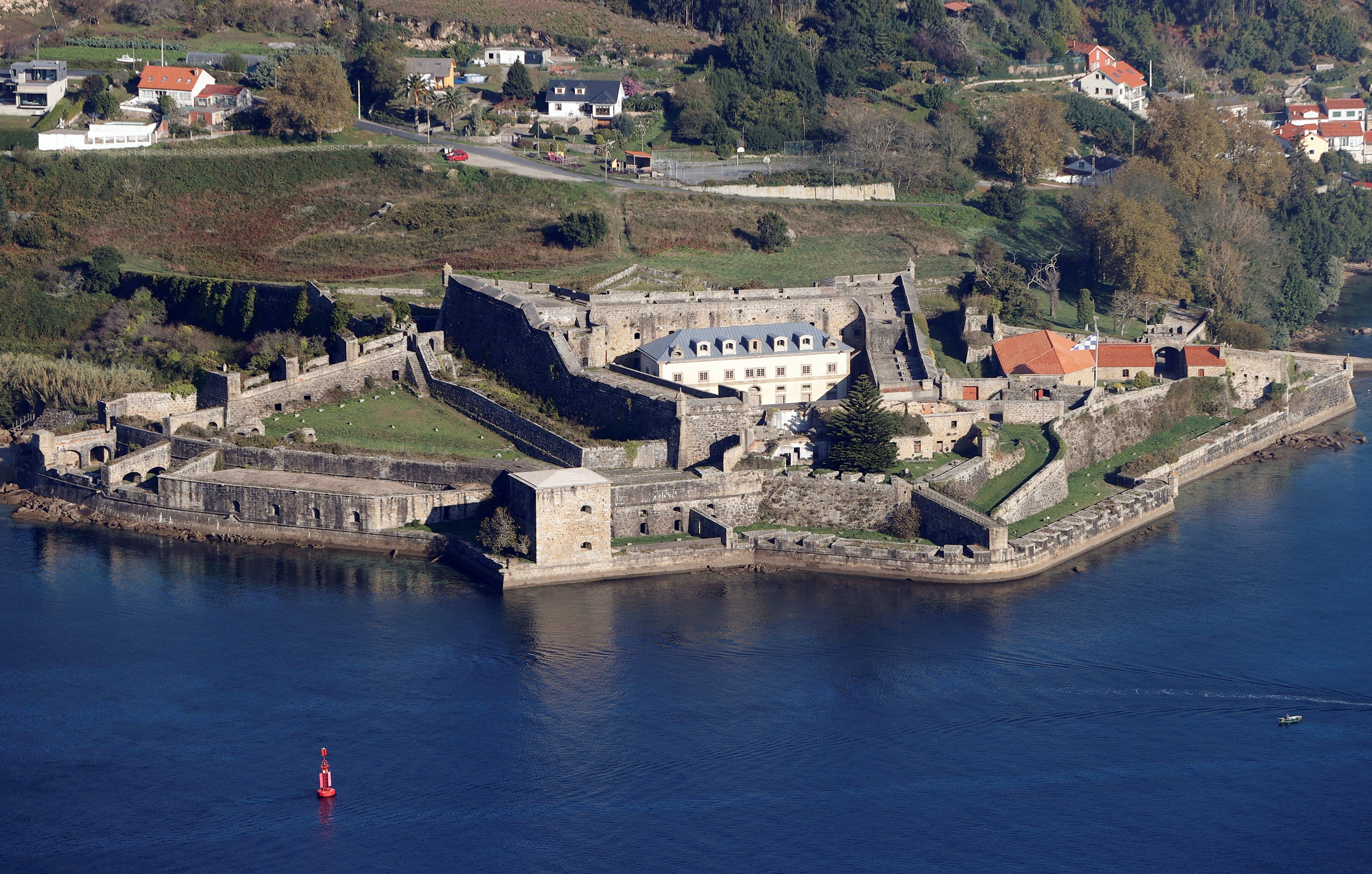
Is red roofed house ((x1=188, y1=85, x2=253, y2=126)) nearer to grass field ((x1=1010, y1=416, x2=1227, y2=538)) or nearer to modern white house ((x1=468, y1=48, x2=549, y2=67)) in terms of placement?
modern white house ((x1=468, y1=48, x2=549, y2=67))

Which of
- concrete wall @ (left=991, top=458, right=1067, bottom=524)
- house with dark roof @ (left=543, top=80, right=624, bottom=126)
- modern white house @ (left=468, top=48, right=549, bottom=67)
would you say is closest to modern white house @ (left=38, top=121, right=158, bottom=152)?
house with dark roof @ (left=543, top=80, right=624, bottom=126)

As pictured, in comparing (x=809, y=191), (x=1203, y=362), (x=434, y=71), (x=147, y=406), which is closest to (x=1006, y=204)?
(x=809, y=191)

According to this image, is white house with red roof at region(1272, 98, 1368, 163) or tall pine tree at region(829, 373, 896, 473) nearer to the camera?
tall pine tree at region(829, 373, 896, 473)

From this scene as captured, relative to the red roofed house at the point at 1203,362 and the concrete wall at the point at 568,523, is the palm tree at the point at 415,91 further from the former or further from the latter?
the concrete wall at the point at 568,523

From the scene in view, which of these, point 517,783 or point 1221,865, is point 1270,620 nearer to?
point 1221,865

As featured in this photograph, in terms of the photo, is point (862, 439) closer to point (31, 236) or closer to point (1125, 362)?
point (1125, 362)

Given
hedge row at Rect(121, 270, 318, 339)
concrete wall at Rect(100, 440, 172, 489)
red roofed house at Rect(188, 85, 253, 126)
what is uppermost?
red roofed house at Rect(188, 85, 253, 126)
